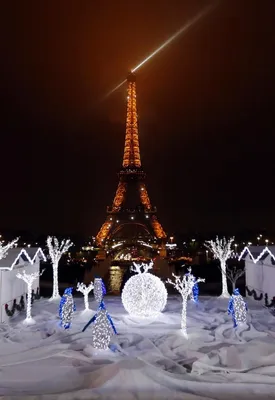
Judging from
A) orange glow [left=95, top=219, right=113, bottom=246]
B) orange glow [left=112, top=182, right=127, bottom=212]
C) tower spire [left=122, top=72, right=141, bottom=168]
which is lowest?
orange glow [left=95, top=219, right=113, bottom=246]

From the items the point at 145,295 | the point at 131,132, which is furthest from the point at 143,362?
the point at 131,132

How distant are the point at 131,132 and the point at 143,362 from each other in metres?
60.0

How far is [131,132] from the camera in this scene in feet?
218

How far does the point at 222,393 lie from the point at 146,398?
59.1 inches

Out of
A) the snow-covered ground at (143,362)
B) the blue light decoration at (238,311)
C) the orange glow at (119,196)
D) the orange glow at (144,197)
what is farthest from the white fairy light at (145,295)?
the orange glow at (144,197)

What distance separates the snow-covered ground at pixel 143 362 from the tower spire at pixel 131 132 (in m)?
54.1

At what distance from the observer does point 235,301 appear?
42.0ft

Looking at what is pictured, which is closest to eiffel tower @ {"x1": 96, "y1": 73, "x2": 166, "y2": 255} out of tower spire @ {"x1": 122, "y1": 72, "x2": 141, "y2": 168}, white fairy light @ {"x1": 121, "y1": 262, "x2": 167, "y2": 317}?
tower spire @ {"x1": 122, "y1": 72, "x2": 141, "y2": 168}

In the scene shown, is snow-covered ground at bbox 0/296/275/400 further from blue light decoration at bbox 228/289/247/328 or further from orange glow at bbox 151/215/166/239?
orange glow at bbox 151/215/166/239

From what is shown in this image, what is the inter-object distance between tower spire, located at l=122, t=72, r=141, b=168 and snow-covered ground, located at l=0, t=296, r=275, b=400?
54077 mm

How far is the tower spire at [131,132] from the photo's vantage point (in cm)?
6656

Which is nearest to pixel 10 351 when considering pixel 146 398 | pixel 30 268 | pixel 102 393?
pixel 102 393

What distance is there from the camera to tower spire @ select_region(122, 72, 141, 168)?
66.6m

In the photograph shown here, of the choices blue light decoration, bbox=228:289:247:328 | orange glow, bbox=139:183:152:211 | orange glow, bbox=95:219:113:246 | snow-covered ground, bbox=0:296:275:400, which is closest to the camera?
snow-covered ground, bbox=0:296:275:400
